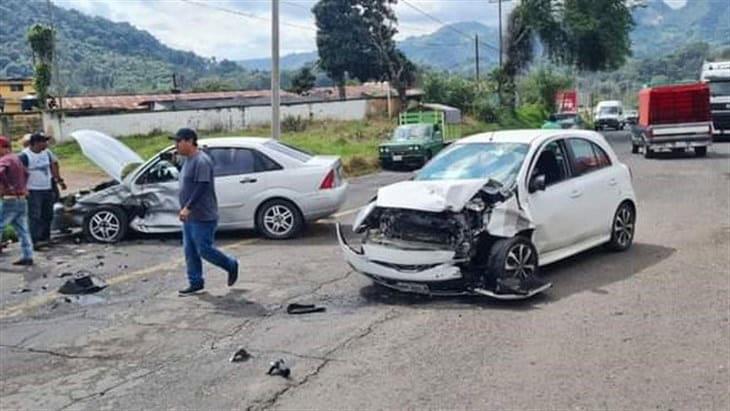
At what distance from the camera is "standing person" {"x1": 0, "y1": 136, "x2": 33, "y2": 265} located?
33.6ft

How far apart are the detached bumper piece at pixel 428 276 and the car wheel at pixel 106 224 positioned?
5436 mm

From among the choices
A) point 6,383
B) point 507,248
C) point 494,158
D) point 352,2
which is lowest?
point 6,383

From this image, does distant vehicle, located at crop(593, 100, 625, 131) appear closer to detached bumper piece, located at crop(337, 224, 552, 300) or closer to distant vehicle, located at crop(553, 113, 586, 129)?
distant vehicle, located at crop(553, 113, 586, 129)

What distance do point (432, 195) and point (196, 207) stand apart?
8.23ft

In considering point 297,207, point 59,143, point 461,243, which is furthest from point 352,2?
point 461,243

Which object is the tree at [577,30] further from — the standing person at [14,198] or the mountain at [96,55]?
the standing person at [14,198]

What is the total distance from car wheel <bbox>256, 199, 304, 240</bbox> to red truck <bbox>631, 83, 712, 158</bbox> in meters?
17.9

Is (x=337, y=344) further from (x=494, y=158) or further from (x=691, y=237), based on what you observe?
(x=691, y=237)

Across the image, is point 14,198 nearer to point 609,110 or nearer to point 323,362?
point 323,362

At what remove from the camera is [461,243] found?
754 centimetres

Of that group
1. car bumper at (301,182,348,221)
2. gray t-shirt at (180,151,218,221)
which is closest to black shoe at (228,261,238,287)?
gray t-shirt at (180,151,218,221)

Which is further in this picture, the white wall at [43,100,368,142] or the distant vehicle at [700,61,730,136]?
the white wall at [43,100,368,142]

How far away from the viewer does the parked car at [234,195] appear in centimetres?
1165

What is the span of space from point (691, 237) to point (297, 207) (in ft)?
18.5
